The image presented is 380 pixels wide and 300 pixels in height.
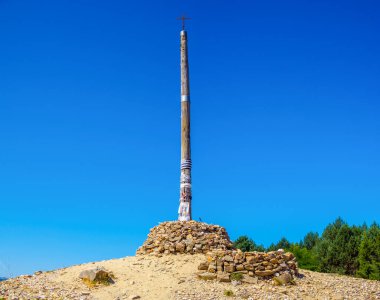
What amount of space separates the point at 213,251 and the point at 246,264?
172 centimetres

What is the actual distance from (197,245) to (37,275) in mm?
7442

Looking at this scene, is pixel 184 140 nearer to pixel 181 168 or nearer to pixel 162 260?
pixel 181 168

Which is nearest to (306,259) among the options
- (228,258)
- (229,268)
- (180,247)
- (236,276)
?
(180,247)

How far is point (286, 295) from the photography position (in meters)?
18.9

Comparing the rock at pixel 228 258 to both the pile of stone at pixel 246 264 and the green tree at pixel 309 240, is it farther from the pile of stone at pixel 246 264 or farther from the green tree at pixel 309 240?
the green tree at pixel 309 240

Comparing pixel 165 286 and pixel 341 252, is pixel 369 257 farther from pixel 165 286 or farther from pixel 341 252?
pixel 165 286

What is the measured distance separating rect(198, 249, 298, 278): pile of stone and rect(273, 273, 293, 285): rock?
280 millimetres

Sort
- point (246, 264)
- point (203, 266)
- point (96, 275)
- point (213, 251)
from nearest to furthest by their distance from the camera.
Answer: point (96, 275) → point (246, 264) → point (203, 266) → point (213, 251)

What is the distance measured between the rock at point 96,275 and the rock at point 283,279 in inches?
274

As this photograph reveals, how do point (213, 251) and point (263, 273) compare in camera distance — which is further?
point (213, 251)

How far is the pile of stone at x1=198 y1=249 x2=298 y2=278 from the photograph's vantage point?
66.8 feet

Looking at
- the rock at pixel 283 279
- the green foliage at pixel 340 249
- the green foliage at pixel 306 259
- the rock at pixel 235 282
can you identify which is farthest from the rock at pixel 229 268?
the green foliage at pixel 306 259

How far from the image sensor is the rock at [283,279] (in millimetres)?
20094

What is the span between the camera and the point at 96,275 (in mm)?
20078
